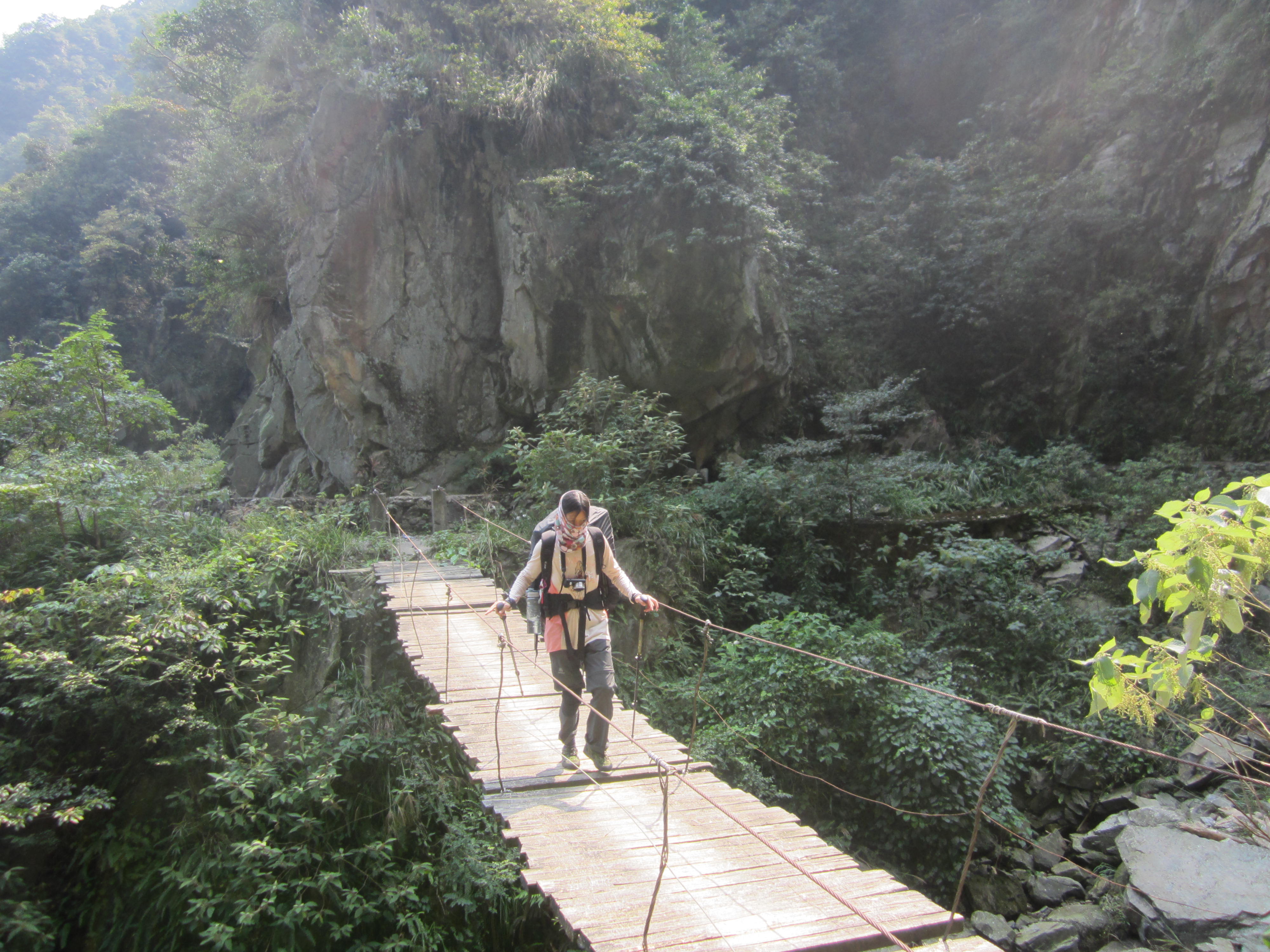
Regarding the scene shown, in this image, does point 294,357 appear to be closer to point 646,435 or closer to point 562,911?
point 646,435

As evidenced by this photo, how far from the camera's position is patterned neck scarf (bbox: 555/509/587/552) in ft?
11.3

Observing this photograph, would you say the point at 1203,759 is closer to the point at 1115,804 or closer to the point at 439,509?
the point at 1115,804

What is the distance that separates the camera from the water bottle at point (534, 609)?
3.56m

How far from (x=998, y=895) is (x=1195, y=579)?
4.10 meters

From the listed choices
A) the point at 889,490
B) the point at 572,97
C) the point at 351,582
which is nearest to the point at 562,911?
the point at 351,582

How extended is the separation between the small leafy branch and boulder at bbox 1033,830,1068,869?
387 cm

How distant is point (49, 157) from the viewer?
19.6 metres

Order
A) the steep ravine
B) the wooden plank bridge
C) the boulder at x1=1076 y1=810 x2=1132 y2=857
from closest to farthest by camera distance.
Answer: the wooden plank bridge
the boulder at x1=1076 y1=810 x2=1132 y2=857
the steep ravine

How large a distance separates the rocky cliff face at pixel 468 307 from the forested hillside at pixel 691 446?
55 mm

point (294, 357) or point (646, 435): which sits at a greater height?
point (294, 357)

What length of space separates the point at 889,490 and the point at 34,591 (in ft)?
24.3

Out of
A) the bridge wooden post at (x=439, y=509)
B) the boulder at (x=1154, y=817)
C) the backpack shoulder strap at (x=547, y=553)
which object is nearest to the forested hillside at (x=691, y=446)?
the boulder at (x=1154, y=817)

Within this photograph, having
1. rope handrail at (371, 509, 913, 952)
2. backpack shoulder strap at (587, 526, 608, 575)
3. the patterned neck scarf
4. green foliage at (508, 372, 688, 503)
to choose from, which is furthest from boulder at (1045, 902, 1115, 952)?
green foliage at (508, 372, 688, 503)

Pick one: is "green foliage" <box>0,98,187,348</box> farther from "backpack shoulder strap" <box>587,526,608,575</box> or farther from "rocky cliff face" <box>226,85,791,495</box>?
"backpack shoulder strap" <box>587,526,608,575</box>
